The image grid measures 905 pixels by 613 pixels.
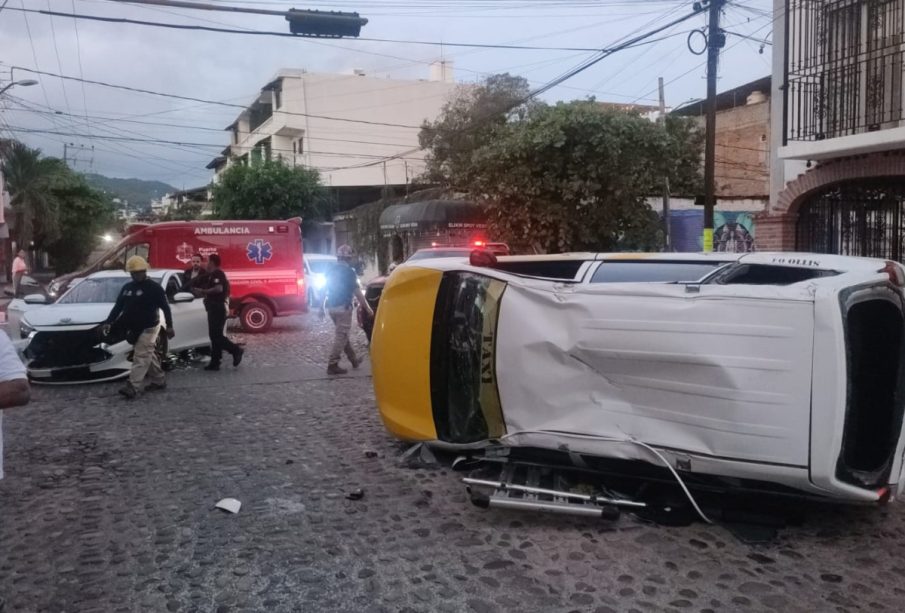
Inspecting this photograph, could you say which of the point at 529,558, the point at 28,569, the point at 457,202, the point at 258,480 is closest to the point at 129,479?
the point at 258,480

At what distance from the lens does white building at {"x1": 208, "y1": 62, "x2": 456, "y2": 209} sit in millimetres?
44906

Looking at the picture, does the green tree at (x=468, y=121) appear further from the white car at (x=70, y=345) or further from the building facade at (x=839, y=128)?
the white car at (x=70, y=345)

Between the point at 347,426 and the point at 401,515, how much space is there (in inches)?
110

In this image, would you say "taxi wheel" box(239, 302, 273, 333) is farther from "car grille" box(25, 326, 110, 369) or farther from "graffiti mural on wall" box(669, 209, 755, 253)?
"graffiti mural on wall" box(669, 209, 755, 253)

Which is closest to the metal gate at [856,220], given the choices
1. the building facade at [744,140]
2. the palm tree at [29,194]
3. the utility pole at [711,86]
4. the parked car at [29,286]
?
the utility pole at [711,86]

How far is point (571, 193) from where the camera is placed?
21.5 metres

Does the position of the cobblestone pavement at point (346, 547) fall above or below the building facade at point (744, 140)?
below

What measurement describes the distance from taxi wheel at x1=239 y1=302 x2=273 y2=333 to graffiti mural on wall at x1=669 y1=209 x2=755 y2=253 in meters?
13.7

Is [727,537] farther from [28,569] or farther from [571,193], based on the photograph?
[571,193]

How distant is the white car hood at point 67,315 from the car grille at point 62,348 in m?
0.12

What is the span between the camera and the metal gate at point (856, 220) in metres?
→ 12.8

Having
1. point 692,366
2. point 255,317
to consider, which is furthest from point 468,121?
point 692,366

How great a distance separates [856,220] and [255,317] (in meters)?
11.7

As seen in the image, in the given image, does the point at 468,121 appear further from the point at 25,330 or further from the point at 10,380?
the point at 10,380
